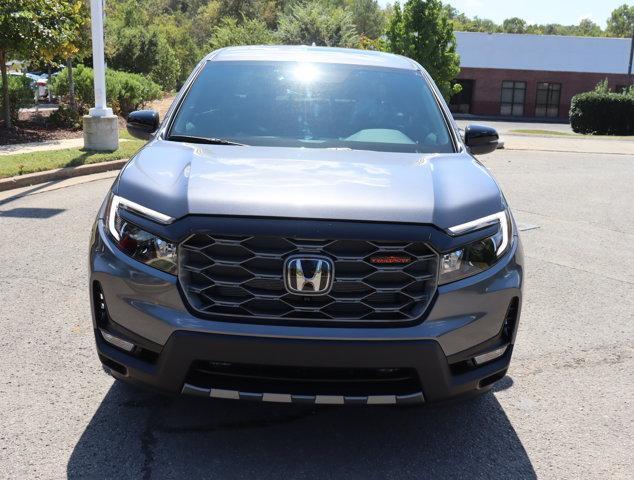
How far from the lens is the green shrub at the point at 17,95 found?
16094 millimetres

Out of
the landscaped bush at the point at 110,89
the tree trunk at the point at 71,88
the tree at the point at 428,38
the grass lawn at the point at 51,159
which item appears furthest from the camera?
the tree at the point at 428,38

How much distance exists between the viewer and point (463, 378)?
3072mm

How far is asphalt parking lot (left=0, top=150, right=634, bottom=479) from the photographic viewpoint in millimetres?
3215

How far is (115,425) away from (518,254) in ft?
6.85

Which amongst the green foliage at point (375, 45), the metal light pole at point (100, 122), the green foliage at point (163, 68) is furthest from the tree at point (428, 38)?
the metal light pole at point (100, 122)

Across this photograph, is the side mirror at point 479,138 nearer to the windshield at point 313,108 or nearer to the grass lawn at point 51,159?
the windshield at point 313,108

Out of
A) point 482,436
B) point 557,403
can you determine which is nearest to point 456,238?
point 482,436

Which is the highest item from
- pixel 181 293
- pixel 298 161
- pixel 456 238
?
pixel 298 161

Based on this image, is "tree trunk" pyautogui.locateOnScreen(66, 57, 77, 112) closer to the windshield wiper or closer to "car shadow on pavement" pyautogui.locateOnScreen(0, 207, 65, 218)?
"car shadow on pavement" pyautogui.locateOnScreen(0, 207, 65, 218)

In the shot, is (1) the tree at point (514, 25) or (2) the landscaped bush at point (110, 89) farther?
(1) the tree at point (514, 25)

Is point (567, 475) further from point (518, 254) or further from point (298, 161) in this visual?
point (298, 161)

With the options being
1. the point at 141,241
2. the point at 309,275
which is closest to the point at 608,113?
the point at 309,275

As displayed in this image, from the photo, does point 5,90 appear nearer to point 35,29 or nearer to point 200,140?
point 35,29

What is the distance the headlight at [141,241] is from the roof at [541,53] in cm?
5271
